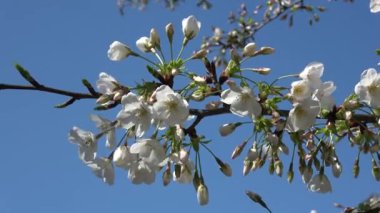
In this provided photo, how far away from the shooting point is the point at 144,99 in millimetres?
3074

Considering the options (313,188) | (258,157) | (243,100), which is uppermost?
(243,100)

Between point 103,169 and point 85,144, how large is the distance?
0.69 ft

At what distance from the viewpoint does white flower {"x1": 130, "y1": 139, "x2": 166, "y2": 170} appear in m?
3.20

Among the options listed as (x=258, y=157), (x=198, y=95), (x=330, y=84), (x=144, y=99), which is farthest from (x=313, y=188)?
(x=144, y=99)

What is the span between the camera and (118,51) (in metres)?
3.87

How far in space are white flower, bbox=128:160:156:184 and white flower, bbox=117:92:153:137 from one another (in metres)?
0.28

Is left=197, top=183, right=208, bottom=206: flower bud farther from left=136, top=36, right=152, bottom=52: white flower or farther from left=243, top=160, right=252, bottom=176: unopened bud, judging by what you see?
left=136, top=36, right=152, bottom=52: white flower

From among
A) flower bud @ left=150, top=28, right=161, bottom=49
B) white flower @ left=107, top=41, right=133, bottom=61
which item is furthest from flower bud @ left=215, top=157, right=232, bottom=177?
white flower @ left=107, top=41, right=133, bottom=61

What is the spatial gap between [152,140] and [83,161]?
0.58 m

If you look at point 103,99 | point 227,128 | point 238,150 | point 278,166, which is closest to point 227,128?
point 227,128

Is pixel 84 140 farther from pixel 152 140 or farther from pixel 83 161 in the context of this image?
pixel 152 140

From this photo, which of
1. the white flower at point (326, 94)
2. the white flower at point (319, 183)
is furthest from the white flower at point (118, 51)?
the white flower at point (319, 183)

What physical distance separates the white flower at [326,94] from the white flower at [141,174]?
116 cm

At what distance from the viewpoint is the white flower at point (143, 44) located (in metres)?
3.72
